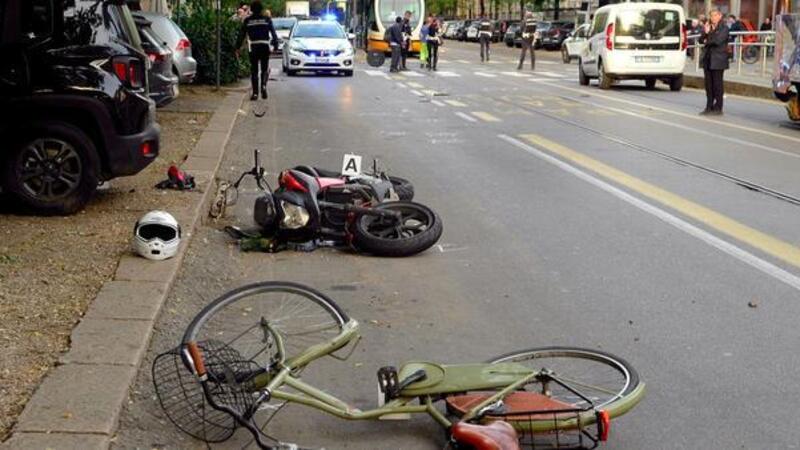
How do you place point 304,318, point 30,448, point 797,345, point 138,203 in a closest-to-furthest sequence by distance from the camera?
point 30,448, point 304,318, point 797,345, point 138,203

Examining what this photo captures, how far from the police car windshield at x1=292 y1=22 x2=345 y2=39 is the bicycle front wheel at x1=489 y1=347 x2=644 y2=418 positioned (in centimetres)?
2810

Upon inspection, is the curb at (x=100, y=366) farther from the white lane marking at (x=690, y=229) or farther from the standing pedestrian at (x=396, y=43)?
the standing pedestrian at (x=396, y=43)

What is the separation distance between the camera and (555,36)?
63.8 meters

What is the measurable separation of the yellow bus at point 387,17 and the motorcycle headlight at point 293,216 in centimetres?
3830

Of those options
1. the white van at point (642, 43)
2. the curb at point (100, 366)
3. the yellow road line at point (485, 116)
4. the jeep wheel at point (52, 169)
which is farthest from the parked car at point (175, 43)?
the curb at point (100, 366)

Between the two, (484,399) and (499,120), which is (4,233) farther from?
(499,120)

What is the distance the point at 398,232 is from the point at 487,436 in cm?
446

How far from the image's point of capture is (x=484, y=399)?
4.75m

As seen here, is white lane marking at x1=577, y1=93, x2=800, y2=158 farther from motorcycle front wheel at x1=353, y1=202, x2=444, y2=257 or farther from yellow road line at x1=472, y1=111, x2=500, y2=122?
motorcycle front wheel at x1=353, y1=202, x2=444, y2=257

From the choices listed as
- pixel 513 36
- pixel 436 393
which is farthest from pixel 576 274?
pixel 513 36

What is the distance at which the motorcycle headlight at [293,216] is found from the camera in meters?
8.59

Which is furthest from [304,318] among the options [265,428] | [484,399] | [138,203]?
[138,203]

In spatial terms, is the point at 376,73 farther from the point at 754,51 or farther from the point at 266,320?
the point at 266,320

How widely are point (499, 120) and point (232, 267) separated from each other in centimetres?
1170
